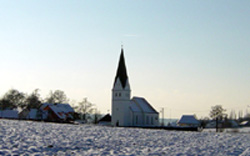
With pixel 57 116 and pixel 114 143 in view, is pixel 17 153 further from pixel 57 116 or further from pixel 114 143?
pixel 57 116

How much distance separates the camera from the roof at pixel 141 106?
87.6m

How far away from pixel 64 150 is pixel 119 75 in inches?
2435

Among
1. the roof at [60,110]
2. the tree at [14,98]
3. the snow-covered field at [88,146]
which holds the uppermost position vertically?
the tree at [14,98]

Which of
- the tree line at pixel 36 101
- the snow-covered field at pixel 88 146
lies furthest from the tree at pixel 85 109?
the snow-covered field at pixel 88 146

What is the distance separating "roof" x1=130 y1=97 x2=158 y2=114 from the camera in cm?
8762

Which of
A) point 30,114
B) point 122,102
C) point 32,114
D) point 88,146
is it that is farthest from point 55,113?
point 88,146

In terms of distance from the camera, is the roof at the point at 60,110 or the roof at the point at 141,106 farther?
the roof at the point at 141,106

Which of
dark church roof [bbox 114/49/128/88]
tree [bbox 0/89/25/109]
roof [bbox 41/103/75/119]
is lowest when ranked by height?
roof [bbox 41/103/75/119]

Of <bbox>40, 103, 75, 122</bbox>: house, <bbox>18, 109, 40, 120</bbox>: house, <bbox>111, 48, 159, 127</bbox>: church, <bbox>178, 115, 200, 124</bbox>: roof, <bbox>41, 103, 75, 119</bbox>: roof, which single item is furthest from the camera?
<bbox>178, 115, 200, 124</bbox>: roof

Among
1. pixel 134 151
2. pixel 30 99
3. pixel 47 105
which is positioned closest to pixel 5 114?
pixel 47 105

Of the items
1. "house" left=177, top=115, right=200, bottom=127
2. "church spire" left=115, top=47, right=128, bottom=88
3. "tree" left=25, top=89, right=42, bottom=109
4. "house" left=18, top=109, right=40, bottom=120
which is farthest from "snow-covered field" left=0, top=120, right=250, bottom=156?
"house" left=177, top=115, right=200, bottom=127

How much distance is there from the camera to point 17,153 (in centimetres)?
1658

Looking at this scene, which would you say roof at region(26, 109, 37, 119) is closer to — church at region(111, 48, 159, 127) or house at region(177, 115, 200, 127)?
church at region(111, 48, 159, 127)

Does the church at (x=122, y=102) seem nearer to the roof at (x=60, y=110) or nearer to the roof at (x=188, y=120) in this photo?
the roof at (x=60, y=110)
